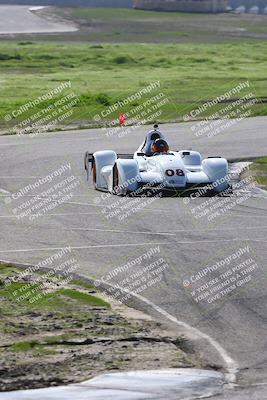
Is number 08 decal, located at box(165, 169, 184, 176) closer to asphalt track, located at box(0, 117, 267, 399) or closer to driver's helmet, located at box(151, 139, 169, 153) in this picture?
asphalt track, located at box(0, 117, 267, 399)

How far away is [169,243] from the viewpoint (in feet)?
86.0

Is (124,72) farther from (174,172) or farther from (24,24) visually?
(174,172)

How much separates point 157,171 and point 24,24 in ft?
232

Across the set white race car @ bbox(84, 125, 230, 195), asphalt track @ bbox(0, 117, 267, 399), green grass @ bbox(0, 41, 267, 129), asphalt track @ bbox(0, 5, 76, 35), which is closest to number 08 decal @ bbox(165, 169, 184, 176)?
white race car @ bbox(84, 125, 230, 195)

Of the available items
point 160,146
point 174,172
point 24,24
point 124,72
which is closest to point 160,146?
point 160,146

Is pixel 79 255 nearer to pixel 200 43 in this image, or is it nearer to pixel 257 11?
pixel 200 43

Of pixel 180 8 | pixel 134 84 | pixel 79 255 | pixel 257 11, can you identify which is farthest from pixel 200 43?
pixel 79 255

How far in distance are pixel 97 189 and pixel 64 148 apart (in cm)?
960

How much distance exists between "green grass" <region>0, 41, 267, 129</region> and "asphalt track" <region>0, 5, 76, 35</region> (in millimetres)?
12128

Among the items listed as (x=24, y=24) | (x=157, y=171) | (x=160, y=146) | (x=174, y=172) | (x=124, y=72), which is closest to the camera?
(x=174, y=172)

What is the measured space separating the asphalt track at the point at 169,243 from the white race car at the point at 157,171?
0.48m

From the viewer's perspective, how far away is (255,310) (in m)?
20.6

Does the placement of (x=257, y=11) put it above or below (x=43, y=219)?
above

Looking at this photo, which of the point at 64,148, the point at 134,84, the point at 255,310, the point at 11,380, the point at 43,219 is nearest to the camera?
the point at 11,380
